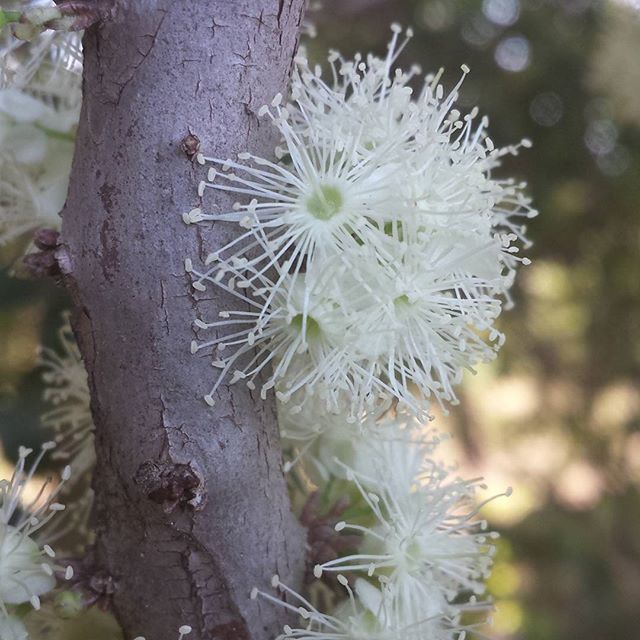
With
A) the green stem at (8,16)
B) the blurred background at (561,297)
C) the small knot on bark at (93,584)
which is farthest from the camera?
the blurred background at (561,297)

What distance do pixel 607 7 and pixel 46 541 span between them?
1.36 meters

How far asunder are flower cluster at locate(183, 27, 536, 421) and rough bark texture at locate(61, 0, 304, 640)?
0.06ft

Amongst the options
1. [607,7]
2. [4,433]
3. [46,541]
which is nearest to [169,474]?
[46,541]

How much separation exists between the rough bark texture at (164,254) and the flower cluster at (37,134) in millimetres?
143

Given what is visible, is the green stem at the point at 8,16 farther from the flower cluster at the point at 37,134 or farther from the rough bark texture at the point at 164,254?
the flower cluster at the point at 37,134

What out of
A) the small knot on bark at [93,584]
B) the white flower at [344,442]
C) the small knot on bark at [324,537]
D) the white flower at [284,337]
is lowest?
the small knot on bark at [93,584]

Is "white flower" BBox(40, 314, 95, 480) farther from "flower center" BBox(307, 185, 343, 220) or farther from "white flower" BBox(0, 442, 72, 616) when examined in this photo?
"flower center" BBox(307, 185, 343, 220)

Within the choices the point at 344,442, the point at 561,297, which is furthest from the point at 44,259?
the point at 561,297

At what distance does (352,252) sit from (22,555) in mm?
318

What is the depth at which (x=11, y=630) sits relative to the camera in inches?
21.9

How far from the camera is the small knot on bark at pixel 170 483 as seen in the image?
1.66ft

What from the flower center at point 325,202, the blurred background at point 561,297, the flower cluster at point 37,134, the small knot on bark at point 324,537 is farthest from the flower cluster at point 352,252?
the blurred background at point 561,297

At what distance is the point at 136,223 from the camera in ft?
1.63

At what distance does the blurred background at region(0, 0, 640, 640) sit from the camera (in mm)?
1380
